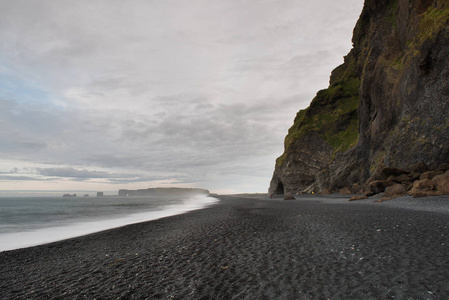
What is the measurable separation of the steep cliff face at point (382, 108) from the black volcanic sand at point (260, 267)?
817 inches

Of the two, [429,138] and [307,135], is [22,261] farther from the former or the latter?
[307,135]

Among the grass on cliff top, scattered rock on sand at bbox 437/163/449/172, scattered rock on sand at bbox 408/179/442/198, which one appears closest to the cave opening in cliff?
the grass on cliff top

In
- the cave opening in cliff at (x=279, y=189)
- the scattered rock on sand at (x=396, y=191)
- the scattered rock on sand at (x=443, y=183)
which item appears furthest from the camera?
the cave opening in cliff at (x=279, y=189)

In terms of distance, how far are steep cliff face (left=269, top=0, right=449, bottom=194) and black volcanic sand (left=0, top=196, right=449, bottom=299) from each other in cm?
2075

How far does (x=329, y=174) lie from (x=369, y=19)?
31295 millimetres

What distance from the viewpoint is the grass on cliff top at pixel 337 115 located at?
51.0 m

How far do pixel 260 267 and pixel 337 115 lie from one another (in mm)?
58377

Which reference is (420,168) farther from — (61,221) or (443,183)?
(61,221)

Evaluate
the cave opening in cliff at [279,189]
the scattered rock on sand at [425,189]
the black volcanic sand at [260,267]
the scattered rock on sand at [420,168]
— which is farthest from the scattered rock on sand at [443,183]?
the cave opening in cliff at [279,189]

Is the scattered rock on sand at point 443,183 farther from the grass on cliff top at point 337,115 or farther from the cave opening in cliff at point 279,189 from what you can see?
the cave opening in cliff at point 279,189

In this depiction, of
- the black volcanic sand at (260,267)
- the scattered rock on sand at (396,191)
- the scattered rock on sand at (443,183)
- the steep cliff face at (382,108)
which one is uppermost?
the steep cliff face at (382,108)

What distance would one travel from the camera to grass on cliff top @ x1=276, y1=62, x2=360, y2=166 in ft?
167

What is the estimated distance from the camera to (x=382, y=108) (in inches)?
1351

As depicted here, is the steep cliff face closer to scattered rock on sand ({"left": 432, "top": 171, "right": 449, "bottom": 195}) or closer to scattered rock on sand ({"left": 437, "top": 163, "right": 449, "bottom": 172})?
scattered rock on sand ({"left": 437, "top": 163, "right": 449, "bottom": 172})
